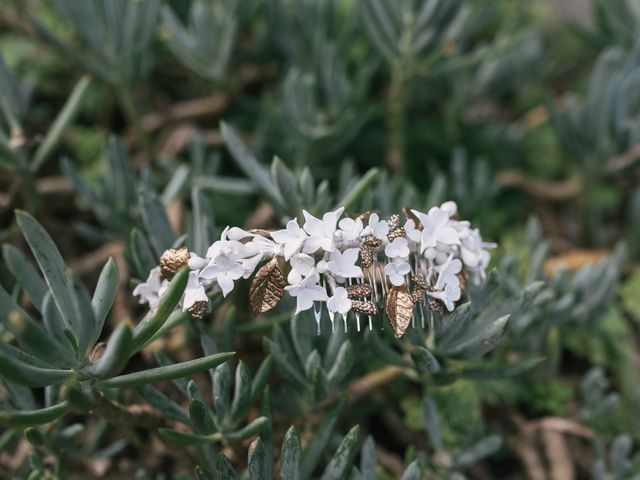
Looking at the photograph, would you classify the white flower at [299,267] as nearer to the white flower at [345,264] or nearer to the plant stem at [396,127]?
the white flower at [345,264]

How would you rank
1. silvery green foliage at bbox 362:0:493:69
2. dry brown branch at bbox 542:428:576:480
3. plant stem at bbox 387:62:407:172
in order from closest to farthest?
dry brown branch at bbox 542:428:576:480
silvery green foliage at bbox 362:0:493:69
plant stem at bbox 387:62:407:172

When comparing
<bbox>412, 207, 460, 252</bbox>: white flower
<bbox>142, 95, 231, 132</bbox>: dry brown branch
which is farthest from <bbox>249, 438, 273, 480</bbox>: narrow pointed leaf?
<bbox>142, 95, 231, 132</bbox>: dry brown branch

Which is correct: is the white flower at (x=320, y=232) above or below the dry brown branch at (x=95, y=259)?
below

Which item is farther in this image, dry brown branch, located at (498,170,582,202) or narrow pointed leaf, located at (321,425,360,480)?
dry brown branch, located at (498,170,582,202)

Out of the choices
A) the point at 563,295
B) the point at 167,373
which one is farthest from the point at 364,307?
the point at 563,295

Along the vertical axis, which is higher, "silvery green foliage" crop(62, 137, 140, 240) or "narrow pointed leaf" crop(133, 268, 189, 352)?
"silvery green foliage" crop(62, 137, 140, 240)

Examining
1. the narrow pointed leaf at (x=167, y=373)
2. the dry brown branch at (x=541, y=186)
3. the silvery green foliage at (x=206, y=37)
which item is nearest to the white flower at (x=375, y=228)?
the narrow pointed leaf at (x=167, y=373)

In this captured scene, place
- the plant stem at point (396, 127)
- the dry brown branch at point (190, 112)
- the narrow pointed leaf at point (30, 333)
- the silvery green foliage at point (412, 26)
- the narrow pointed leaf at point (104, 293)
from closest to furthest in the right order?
the narrow pointed leaf at point (30, 333) < the narrow pointed leaf at point (104, 293) < the silvery green foliage at point (412, 26) < the plant stem at point (396, 127) < the dry brown branch at point (190, 112)

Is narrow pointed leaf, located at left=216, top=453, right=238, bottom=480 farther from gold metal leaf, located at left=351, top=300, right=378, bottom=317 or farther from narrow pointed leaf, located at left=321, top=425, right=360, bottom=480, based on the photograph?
gold metal leaf, located at left=351, top=300, right=378, bottom=317
